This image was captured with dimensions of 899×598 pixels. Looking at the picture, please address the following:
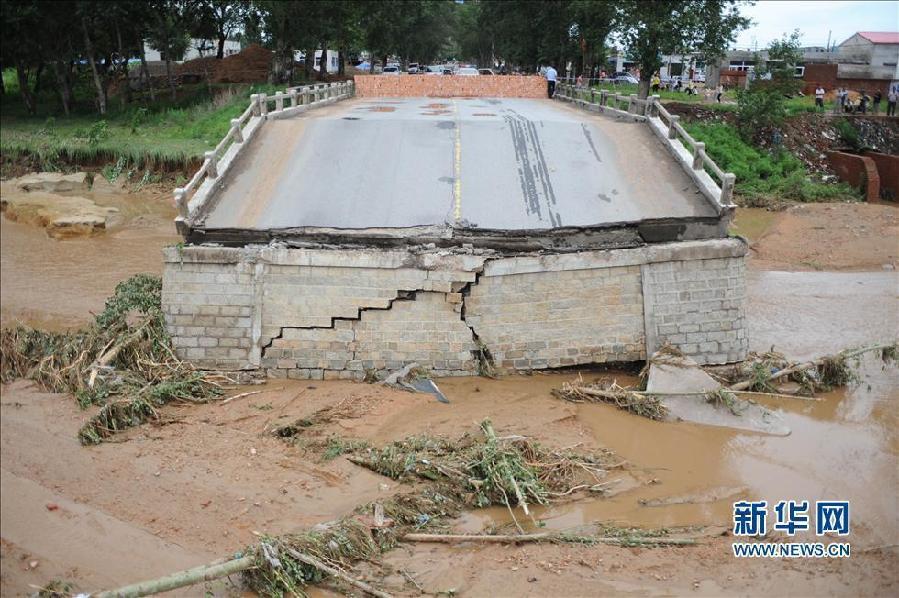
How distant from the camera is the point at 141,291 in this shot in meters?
11.1

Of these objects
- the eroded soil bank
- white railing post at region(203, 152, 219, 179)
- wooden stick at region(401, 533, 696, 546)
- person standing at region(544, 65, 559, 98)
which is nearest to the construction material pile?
the eroded soil bank

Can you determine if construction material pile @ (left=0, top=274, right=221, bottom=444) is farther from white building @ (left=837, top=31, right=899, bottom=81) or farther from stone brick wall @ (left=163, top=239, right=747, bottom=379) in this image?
white building @ (left=837, top=31, right=899, bottom=81)

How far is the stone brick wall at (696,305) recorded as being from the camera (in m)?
10.6

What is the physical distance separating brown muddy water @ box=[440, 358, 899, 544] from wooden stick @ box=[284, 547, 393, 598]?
1428 mm

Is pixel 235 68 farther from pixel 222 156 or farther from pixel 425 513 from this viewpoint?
pixel 425 513

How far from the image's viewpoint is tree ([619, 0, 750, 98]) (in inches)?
1019

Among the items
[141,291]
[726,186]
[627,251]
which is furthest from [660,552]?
[141,291]

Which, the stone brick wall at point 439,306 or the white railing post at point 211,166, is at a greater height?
the white railing post at point 211,166

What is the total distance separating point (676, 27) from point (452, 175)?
17038 mm

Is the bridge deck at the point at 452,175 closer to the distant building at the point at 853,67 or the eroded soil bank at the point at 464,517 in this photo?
the eroded soil bank at the point at 464,517

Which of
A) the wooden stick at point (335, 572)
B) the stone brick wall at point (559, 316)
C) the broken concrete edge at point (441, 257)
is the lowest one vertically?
the wooden stick at point (335, 572)

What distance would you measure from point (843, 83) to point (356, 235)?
3900 cm

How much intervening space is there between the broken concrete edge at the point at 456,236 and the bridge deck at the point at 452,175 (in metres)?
0.12

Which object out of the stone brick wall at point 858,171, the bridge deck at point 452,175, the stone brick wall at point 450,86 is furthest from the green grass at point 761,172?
the bridge deck at point 452,175
